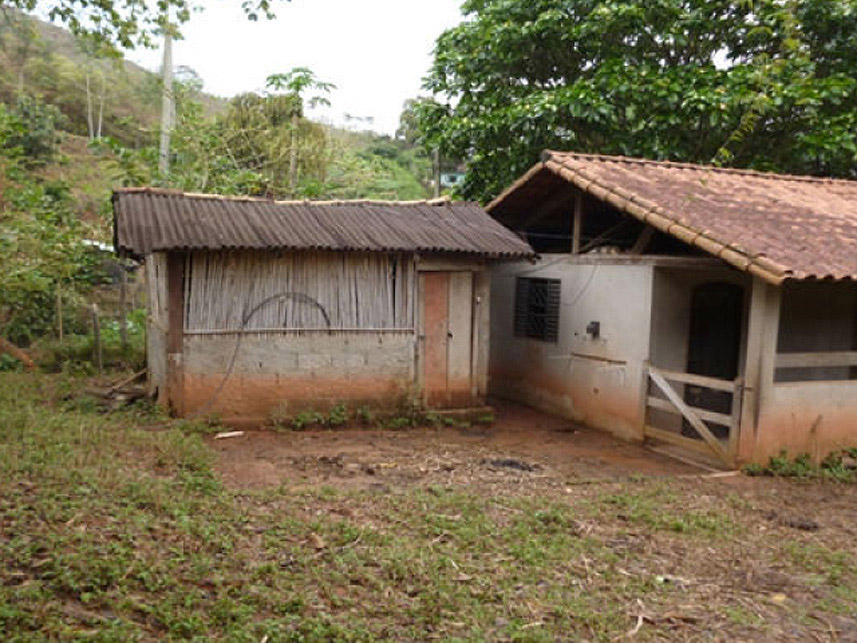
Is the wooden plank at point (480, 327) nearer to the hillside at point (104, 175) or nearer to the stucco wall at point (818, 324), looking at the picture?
the stucco wall at point (818, 324)

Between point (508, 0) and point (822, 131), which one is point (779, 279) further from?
point (508, 0)

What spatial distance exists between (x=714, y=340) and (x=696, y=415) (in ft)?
7.26

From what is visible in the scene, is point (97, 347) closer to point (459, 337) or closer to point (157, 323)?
point (157, 323)

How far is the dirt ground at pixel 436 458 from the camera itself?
24.8 feet

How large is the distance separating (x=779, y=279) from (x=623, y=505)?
2751 mm

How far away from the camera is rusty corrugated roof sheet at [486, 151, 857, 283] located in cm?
784

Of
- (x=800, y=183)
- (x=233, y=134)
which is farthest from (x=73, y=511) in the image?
(x=233, y=134)

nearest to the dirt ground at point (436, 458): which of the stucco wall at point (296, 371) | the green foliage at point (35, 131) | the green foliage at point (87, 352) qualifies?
the stucco wall at point (296, 371)

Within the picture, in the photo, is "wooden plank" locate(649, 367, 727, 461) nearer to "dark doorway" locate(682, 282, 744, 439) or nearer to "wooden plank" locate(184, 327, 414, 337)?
"dark doorway" locate(682, 282, 744, 439)

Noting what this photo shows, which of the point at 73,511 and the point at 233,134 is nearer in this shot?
the point at 73,511

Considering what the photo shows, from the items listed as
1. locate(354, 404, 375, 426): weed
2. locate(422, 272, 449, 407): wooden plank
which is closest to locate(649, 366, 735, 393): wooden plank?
locate(422, 272, 449, 407): wooden plank

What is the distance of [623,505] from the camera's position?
684 cm

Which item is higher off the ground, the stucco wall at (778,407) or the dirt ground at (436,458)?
the stucco wall at (778,407)

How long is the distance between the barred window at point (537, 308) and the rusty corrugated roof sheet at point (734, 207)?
4.51 feet
